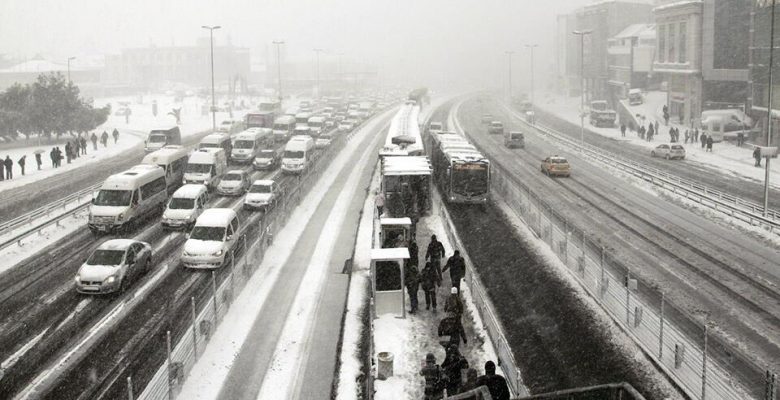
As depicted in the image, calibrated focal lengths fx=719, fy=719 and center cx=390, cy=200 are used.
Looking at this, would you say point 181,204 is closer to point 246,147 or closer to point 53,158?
point 246,147

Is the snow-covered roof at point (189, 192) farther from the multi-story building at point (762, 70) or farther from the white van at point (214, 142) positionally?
the multi-story building at point (762, 70)

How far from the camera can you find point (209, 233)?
1040 inches

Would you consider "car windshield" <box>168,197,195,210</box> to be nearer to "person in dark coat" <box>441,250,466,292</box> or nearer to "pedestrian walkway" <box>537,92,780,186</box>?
"person in dark coat" <box>441,250,466,292</box>

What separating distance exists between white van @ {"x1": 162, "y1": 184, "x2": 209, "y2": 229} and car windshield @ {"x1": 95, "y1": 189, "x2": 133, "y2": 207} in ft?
5.62

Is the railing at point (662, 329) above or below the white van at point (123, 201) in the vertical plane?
below

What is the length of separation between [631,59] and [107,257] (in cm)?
9386

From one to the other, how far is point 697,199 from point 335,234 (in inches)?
765

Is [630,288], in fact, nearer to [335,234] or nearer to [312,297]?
[312,297]

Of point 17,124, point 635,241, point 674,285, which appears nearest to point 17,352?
point 674,285

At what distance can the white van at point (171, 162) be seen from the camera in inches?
1515

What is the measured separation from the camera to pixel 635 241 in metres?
28.4

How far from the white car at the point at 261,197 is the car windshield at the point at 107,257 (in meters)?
12.6

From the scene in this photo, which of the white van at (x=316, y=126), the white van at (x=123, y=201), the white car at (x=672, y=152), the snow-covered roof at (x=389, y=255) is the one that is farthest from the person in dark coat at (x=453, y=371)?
the white van at (x=316, y=126)

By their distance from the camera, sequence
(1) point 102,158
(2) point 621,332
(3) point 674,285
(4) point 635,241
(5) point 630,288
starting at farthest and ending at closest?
(1) point 102,158, (4) point 635,241, (3) point 674,285, (5) point 630,288, (2) point 621,332
